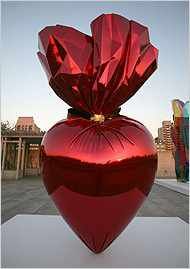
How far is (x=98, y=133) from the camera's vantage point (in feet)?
4.79

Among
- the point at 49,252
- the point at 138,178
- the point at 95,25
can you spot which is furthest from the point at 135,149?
the point at 49,252

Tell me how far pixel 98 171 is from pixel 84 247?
0.81 m

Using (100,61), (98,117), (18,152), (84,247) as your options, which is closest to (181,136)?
(84,247)

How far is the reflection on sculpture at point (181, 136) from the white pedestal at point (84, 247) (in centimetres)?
665

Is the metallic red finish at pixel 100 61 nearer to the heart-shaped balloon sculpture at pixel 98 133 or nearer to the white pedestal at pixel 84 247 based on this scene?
the heart-shaped balloon sculpture at pixel 98 133

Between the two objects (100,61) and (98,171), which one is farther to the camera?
(100,61)

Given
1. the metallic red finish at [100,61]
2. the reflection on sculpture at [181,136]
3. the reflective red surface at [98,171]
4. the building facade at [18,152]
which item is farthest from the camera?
the building facade at [18,152]

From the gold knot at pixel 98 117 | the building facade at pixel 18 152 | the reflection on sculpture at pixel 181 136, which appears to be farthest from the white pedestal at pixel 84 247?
the building facade at pixel 18 152

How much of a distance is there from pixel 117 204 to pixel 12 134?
13160mm

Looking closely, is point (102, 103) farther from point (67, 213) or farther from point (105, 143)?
point (67, 213)

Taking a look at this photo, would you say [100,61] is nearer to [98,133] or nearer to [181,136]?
[98,133]

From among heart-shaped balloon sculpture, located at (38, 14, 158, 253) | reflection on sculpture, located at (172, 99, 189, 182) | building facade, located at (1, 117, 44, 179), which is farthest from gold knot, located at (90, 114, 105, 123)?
building facade, located at (1, 117, 44, 179)

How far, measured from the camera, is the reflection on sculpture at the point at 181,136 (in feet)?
27.9

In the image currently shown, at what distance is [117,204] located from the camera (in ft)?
4.77
